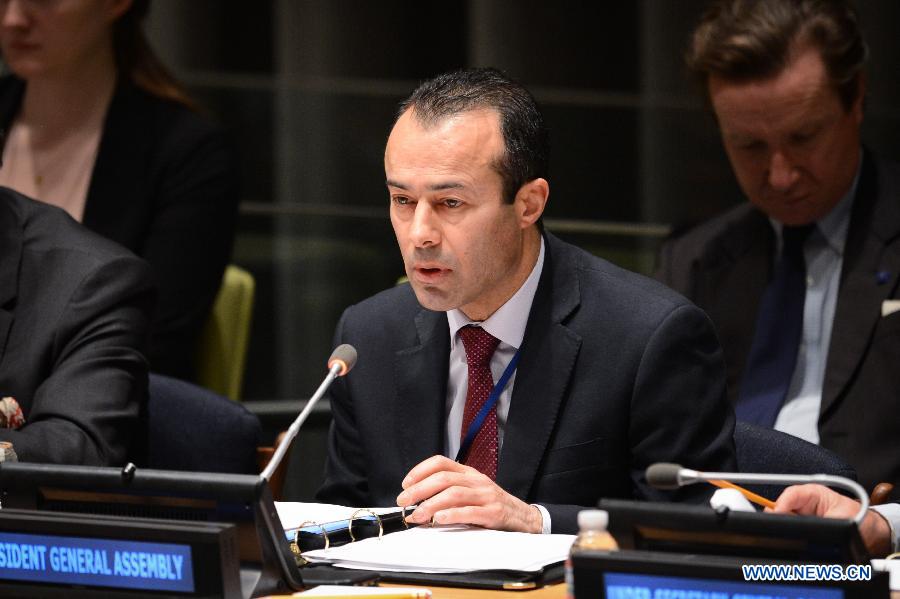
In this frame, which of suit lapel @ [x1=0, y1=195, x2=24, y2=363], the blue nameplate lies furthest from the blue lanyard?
suit lapel @ [x1=0, y1=195, x2=24, y2=363]

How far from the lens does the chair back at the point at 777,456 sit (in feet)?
8.47

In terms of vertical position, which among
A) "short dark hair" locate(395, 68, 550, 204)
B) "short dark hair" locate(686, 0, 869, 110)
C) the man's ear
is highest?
"short dark hair" locate(686, 0, 869, 110)

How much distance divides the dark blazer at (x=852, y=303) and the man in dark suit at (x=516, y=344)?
913 mm

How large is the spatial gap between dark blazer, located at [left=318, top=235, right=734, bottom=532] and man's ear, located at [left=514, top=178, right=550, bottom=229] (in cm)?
12

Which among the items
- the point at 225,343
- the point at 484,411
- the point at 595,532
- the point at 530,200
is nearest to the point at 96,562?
the point at 595,532

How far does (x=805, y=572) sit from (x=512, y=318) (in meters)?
1.13

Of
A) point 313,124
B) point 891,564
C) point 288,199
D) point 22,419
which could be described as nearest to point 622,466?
point 891,564

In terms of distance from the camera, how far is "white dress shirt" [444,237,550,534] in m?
2.70

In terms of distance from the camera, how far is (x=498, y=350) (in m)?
2.72

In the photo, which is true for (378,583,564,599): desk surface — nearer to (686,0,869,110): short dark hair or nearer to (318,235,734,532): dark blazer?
(318,235,734,532): dark blazer

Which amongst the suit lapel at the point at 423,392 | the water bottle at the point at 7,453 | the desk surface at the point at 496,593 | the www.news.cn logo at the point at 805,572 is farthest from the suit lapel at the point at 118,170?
the www.news.cn logo at the point at 805,572

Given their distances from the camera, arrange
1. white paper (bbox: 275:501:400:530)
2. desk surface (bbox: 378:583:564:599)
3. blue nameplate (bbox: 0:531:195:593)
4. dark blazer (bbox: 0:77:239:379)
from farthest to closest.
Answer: dark blazer (bbox: 0:77:239:379), white paper (bbox: 275:501:400:530), desk surface (bbox: 378:583:564:599), blue nameplate (bbox: 0:531:195:593)

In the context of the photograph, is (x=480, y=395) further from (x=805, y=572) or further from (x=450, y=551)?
(x=805, y=572)

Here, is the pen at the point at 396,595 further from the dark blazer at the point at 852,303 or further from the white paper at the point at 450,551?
the dark blazer at the point at 852,303
